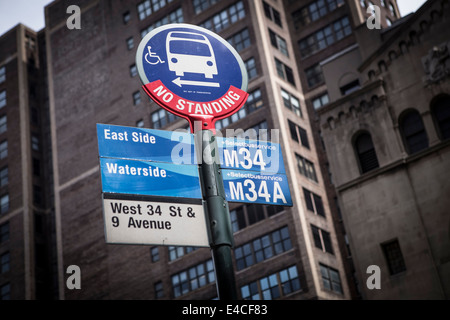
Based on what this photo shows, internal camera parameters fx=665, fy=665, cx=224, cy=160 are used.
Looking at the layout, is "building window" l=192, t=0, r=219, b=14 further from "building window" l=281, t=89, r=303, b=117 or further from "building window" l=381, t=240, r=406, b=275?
"building window" l=381, t=240, r=406, b=275

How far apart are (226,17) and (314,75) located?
34.4 ft

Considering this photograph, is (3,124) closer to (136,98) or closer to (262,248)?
(136,98)

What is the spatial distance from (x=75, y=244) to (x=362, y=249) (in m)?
47.6

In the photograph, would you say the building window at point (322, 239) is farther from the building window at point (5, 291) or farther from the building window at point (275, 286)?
the building window at point (5, 291)

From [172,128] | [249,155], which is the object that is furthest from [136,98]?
[249,155]

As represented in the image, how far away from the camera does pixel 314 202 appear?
5669 centimetres

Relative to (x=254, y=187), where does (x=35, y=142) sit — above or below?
above

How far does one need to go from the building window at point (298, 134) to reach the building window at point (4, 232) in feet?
117

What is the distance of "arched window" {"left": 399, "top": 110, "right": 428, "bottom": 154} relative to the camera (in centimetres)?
2708

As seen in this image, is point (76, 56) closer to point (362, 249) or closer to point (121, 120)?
point (121, 120)

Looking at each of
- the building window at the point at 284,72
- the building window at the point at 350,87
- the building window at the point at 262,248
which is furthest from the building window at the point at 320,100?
the building window at the point at 350,87

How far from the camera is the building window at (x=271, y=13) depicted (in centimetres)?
6614

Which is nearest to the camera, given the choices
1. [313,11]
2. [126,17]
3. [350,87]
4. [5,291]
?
[350,87]

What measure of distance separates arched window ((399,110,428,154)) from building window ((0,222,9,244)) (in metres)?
57.4
